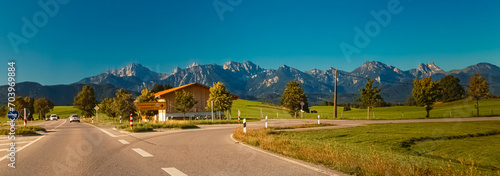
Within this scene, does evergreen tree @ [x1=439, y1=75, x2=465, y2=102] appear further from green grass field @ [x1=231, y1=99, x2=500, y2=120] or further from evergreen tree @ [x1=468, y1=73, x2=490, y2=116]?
evergreen tree @ [x1=468, y1=73, x2=490, y2=116]

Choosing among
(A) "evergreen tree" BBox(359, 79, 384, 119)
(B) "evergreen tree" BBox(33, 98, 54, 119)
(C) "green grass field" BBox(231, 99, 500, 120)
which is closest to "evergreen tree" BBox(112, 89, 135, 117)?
(C) "green grass field" BBox(231, 99, 500, 120)

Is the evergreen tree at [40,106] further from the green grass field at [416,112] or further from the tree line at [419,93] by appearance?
the tree line at [419,93]

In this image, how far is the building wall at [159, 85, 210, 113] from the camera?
5472 centimetres

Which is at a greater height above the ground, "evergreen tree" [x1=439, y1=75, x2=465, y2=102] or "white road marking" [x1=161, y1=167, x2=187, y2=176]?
"evergreen tree" [x1=439, y1=75, x2=465, y2=102]

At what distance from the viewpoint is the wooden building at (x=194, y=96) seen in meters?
54.4

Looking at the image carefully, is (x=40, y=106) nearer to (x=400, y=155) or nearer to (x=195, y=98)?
(x=195, y=98)

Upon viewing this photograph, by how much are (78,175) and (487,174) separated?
8226 mm

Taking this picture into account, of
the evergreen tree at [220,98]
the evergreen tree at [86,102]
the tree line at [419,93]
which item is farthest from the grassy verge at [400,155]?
the evergreen tree at [86,102]

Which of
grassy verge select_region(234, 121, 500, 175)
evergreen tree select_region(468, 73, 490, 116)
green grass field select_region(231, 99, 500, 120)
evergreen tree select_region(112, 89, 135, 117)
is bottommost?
green grass field select_region(231, 99, 500, 120)

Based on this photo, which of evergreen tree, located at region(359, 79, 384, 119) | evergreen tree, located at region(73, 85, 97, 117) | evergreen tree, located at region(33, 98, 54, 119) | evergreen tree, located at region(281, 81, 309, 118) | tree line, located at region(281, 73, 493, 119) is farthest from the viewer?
evergreen tree, located at region(33, 98, 54, 119)

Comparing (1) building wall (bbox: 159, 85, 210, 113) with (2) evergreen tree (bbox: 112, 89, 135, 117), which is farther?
(1) building wall (bbox: 159, 85, 210, 113)

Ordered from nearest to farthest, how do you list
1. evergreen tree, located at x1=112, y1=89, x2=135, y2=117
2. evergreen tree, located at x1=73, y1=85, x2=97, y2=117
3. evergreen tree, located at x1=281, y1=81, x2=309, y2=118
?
evergreen tree, located at x1=112, y1=89, x2=135, y2=117 < evergreen tree, located at x1=281, y1=81, x2=309, y2=118 < evergreen tree, located at x1=73, y1=85, x2=97, y2=117

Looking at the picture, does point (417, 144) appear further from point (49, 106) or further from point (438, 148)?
point (49, 106)

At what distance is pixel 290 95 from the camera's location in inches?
2186
